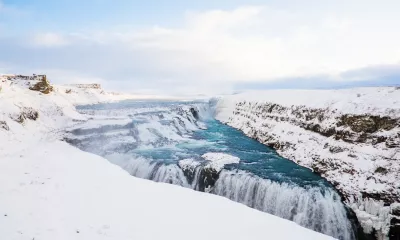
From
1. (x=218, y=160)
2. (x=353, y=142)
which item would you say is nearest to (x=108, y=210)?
(x=218, y=160)

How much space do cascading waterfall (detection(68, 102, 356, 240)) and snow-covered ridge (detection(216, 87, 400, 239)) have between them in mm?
1127

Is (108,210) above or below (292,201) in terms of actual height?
above

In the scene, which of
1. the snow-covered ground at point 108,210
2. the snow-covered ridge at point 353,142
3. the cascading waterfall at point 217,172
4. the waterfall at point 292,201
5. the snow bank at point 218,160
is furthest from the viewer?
the snow bank at point 218,160

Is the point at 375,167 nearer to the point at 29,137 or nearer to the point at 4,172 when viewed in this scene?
the point at 4,172

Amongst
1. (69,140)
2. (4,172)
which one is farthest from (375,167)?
(69,140)

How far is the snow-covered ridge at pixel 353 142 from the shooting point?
14805mm

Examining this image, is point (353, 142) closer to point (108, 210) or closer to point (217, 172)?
point (217, 172)

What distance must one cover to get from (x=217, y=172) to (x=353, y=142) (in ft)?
28.3

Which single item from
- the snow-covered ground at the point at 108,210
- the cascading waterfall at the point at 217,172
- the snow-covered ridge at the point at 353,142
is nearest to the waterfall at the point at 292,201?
the cascading waterfall at the point at 217,172

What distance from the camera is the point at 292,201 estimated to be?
16344 mm

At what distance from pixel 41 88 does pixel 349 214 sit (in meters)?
35.0

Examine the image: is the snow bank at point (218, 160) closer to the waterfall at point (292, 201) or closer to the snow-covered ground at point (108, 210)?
the waterfall at point (292, 201)

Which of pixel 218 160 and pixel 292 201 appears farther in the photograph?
pixel 218 160

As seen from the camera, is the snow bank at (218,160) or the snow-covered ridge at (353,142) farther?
the snow bank at (218,160)
